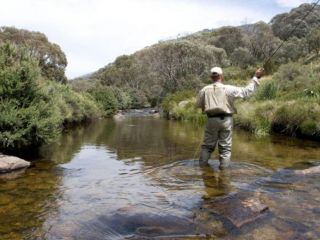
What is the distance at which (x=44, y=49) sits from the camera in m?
47.2

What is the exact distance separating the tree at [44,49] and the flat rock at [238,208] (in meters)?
42.7

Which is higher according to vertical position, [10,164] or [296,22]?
[296,22]

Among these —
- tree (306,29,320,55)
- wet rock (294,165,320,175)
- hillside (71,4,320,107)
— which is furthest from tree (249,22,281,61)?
wet rock (294,165,320,175)

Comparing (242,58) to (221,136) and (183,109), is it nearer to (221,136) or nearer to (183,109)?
(183,109)

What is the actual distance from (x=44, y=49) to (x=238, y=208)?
45007 millimetres

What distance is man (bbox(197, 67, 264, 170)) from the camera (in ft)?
27.3

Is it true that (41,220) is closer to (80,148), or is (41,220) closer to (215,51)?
(80,148)

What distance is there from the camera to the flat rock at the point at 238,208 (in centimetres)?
540

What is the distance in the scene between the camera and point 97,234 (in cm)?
504

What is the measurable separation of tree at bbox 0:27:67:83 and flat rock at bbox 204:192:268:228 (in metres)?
42.7

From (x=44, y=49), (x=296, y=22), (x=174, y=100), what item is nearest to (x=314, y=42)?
(x=174, y=100)

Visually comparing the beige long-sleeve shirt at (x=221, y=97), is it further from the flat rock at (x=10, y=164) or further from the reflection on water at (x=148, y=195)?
the flat rock at (x=10, y=164)

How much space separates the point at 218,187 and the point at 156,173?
194 centimetres

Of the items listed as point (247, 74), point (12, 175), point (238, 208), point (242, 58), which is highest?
point (242, 58)
